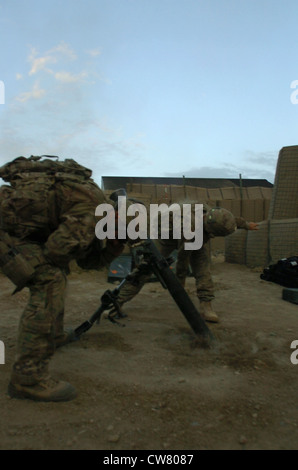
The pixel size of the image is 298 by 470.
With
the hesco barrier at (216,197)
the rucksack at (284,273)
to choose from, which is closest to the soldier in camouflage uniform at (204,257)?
the rucksack at (284,273)

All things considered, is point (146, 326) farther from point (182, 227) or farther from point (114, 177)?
point (114, 177)

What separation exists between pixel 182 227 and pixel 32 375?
76.8 inches

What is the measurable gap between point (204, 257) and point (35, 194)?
6.59 ft

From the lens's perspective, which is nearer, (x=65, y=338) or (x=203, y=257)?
(x=65, y=338)

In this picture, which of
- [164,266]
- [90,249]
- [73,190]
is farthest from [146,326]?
[73,190]

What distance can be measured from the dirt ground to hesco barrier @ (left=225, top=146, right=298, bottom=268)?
246 cm

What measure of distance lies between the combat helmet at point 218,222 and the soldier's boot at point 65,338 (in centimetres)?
151

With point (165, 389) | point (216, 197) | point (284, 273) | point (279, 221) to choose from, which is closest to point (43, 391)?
point (165, 389)

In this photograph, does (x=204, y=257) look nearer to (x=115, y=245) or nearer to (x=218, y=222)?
(x=218, y=222)

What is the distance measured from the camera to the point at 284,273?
484 centimetres

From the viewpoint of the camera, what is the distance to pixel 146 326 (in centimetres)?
310

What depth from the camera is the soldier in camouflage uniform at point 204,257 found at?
10.5 feet

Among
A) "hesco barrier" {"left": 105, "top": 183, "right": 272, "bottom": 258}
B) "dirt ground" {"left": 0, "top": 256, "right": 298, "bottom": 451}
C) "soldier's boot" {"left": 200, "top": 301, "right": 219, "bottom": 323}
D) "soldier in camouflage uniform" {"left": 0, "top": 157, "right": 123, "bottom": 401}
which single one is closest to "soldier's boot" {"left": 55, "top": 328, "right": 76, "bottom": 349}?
"dirt ground" {"left": 0, "top": 256, "right": 298, "bottom": 451}

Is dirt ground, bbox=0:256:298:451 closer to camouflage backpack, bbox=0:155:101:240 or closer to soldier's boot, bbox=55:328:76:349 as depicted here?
soldier's boot, bbox=55:328:76:349
